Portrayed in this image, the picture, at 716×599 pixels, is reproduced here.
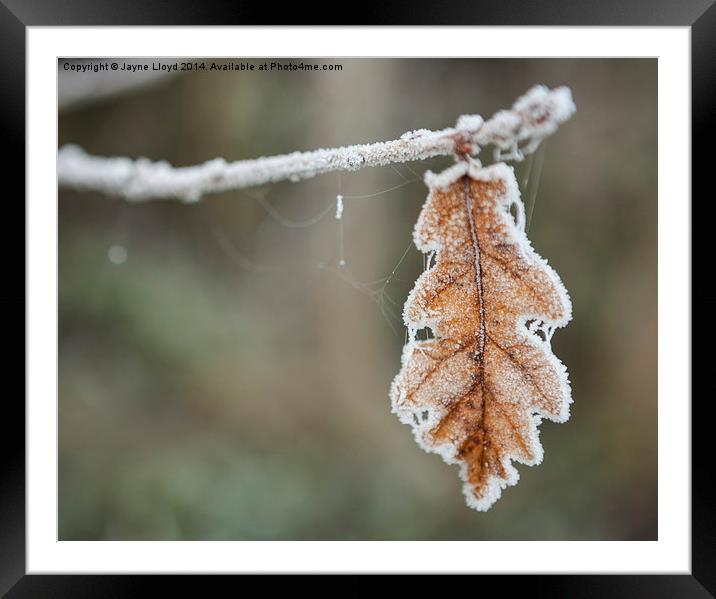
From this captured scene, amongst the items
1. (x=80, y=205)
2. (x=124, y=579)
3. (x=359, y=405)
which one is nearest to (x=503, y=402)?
(x=124, y=579)

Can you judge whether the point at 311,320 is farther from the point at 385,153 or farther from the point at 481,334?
the point at 385,153

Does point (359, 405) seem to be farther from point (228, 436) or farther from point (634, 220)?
point (634, 220)

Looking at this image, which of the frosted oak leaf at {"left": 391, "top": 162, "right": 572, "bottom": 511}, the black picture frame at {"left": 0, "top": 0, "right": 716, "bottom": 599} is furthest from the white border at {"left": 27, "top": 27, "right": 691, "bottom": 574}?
the frosted oak leaf at {"left": 391, "top": 162, "right": 572, "bottom": 511}

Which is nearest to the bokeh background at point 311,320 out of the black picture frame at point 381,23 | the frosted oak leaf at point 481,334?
the black picture frame at point 381,23

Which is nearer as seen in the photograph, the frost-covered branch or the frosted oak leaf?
the frost-covered branch

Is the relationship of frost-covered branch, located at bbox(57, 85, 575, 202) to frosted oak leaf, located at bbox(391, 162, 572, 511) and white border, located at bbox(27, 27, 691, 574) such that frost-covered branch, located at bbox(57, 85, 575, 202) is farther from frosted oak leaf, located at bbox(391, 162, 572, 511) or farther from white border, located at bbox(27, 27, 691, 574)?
white border, located at bbox(27, 27, 691, 574)

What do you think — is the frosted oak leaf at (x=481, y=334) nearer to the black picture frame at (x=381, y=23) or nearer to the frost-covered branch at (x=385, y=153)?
the frost-covered branch at (x=385, y=153)
